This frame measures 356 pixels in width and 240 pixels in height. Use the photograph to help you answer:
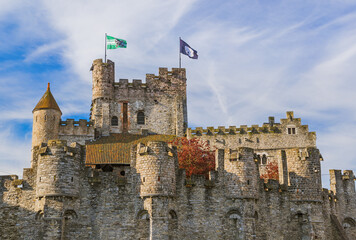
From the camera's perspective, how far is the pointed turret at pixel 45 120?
2366 inches

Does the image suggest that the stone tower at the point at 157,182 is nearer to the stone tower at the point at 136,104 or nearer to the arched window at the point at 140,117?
the stone tower at the point at 136,104

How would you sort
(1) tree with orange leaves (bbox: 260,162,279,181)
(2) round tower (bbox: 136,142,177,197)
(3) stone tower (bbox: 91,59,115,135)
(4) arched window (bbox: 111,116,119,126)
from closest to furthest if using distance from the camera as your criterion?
(2) round tower (bbox: 136,142,177,197) < (1) tree with orange leaves (bbox: 260,162,279,181) < (3) stone tower (bbox: 91,59,115,135) < (4) arched window (bbox: 111,116,119,126)

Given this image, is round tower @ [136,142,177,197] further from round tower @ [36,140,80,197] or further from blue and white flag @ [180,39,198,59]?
blue and white flag @ [180,39,198,59]

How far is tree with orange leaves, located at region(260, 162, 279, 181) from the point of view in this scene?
5623 cm

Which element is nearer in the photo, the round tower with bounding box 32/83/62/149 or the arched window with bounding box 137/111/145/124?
the round tower with bounding box 32/83/62/149

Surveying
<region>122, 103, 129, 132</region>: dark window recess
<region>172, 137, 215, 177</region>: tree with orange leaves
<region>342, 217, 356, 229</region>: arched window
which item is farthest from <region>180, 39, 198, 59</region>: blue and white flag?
<region>342, 217, 356, 229</region>: arched window

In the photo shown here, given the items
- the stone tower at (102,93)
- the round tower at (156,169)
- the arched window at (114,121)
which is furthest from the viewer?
the arched window at (114,121)

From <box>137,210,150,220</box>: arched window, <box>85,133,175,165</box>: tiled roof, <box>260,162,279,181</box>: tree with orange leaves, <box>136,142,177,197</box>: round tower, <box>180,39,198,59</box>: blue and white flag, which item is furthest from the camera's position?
<box>180,39,198,59</box>: blue and white flag

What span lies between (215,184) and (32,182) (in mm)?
12805

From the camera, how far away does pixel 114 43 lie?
66812 millimetres

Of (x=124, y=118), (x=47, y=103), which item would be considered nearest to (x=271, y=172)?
(x=124, y=118)

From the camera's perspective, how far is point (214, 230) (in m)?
34.4

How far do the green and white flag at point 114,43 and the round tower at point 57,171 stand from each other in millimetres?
35254

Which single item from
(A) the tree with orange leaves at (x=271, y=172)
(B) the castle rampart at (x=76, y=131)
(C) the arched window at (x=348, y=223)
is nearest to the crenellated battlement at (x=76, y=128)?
(B) the castle rampart at (x=76, y=131)
